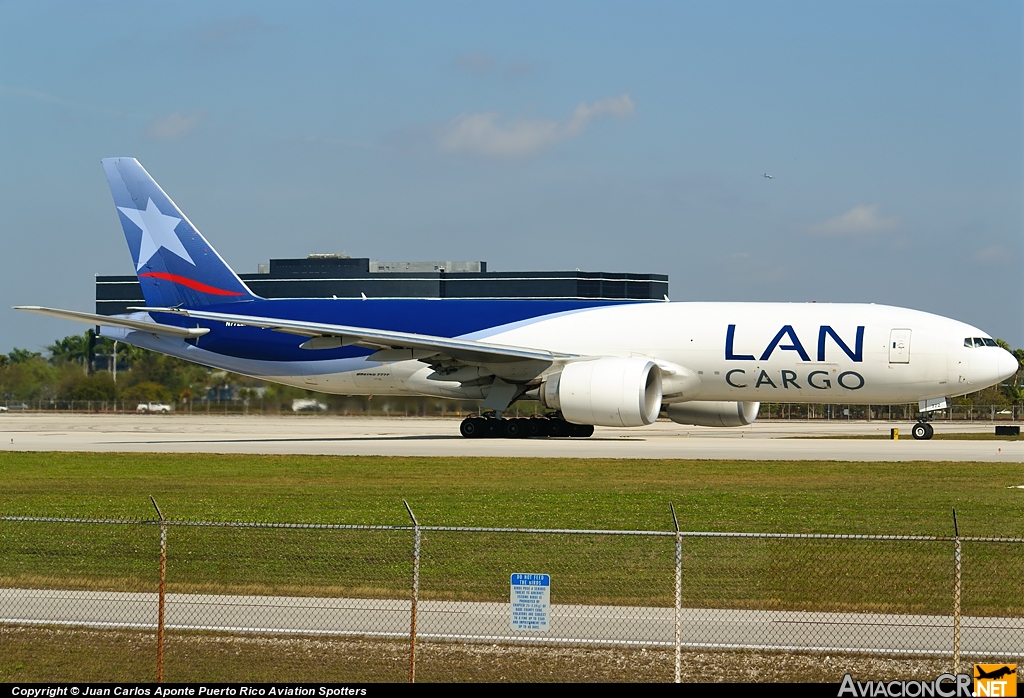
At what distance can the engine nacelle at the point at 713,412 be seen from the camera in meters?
41.4

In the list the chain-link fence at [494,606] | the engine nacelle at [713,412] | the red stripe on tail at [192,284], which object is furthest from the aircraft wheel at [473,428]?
the chain-link fence at [494,606]

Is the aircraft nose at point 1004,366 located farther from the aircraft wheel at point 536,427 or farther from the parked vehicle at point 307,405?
the parked vehicle at point 307,405

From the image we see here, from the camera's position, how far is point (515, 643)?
11148mm

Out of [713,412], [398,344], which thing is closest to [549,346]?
[398,344]

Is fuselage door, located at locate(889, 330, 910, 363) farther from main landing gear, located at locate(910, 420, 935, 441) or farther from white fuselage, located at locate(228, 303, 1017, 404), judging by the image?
main landing gear, located at locate(910, 420, 935, 441)

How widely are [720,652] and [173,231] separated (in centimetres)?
3556

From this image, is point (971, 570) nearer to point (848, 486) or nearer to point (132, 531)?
point (848, 486)

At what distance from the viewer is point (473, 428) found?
39812 mm

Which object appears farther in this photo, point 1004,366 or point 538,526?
point 1004,366

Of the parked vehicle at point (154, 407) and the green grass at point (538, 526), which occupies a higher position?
the parked vehicle at point (154, 407)

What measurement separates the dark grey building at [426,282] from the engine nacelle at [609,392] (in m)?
77.9

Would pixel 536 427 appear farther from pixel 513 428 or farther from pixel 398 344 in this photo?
pixel 398 344

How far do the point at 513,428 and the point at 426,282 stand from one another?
8315 cm

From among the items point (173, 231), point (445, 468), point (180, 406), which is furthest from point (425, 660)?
point (180, 406)
